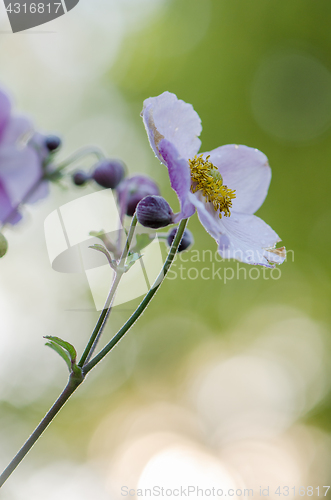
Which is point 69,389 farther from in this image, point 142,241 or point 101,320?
point 142,241

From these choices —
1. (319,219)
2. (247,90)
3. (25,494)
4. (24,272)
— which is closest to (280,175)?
(319,219)

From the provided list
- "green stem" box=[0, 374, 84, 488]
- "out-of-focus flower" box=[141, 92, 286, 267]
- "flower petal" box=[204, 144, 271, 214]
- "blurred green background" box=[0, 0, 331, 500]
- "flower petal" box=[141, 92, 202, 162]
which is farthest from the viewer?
"blurred green background" box=[0, 0, 331, 500]

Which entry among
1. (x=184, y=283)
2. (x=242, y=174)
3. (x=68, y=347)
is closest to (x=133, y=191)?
(x=242, y=174)

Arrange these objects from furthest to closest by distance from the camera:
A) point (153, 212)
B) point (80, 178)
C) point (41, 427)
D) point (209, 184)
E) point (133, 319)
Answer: point (80, 178)
point (209, 184)
point (153, 212)
point (133, 319)
point (41, 427)

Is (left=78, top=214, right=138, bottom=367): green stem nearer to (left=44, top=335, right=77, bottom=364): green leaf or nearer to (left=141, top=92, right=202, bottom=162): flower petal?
(left=44, top=335, right=77, bottom=364): green leaf

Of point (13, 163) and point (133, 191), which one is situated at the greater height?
point (13, 163)

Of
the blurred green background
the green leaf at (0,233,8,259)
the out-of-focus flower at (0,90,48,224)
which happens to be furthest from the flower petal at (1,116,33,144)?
the blurred green background

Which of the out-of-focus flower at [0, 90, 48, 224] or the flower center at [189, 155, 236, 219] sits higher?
the out-of-focus flower at [0, 90, 48, 224]
